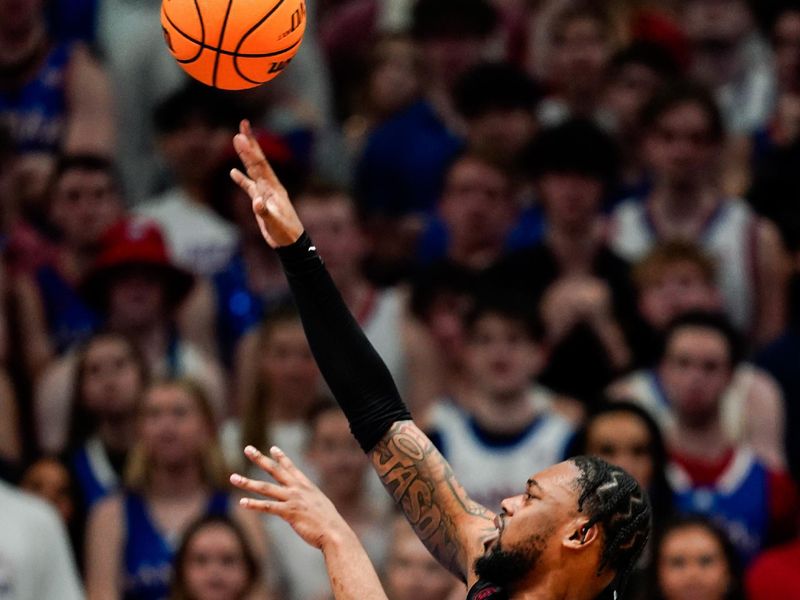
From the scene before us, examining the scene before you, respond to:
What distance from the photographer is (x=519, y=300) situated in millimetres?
9250

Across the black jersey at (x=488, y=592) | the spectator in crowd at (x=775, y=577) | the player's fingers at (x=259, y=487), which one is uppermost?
the player's fingers at (x=259, y=487)

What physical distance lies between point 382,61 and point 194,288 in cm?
260

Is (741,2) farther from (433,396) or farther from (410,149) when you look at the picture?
(433,396)

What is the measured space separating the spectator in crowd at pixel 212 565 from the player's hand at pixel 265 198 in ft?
9.64

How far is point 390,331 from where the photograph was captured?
9883 millimetres

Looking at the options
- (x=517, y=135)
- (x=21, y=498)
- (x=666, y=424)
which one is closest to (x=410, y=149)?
(x=517, y=135)

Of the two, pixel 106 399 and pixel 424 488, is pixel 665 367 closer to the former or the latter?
pixel 106 399

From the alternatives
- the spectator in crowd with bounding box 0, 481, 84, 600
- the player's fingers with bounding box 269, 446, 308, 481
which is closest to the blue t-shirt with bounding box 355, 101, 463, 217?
the spectator in crowd with bounding box 0, 481, 84, 600

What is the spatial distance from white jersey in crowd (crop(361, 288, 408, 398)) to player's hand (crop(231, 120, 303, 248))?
415cm

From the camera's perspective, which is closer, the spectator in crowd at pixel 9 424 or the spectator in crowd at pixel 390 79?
the spectator in crowd at pixel 9 424

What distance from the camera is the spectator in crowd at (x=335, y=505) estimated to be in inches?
342

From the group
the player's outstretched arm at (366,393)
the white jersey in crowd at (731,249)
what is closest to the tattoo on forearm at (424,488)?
the player's outstretched arm at (366,393)

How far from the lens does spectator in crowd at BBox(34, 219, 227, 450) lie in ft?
32.0

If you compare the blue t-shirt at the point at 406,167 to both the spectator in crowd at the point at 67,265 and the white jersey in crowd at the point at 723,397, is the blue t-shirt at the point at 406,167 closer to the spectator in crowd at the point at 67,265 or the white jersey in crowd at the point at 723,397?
the spectator in crowd at the point at 67,265
